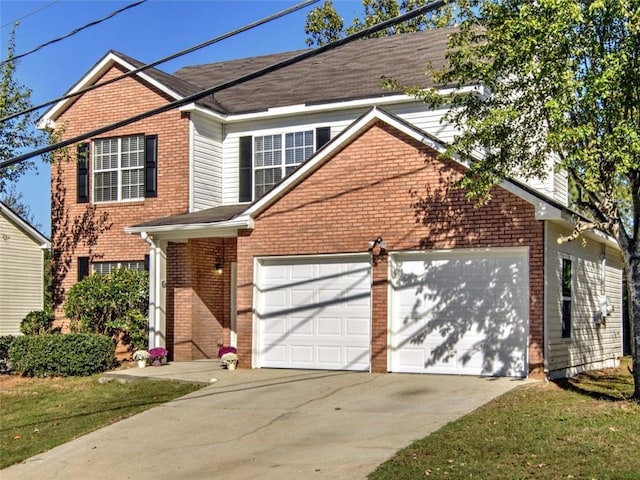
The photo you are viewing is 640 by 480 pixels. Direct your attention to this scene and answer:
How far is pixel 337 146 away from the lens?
53.0 feet

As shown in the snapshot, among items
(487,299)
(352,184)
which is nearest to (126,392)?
(352,184)

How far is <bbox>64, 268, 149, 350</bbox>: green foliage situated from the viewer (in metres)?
19.7

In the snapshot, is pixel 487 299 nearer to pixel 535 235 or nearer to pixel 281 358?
pixel 535 235

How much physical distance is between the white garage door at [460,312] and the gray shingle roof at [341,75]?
5.58 m

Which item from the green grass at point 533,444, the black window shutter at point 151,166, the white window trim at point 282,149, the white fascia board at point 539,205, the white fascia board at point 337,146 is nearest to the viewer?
the green grass at point 533,444

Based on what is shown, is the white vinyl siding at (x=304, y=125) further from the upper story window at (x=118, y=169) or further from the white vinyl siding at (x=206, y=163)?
the upper story window at (x=118, y=169)

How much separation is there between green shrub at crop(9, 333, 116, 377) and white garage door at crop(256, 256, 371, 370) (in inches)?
137

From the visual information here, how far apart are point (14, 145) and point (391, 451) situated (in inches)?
663

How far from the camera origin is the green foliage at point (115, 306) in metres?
19.7

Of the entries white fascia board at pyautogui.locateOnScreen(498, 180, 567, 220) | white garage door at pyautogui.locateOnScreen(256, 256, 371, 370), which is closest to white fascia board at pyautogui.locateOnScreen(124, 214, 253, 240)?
white garage door at pyautogui.locateOnScreen(256, 256, 371, 370)

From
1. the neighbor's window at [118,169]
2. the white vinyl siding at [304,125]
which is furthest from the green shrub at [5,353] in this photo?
the white vinyl siding at [304,125]

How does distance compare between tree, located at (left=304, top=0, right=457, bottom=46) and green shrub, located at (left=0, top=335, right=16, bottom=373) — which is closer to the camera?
green shrub, located at (left=0, top=335, right=16, bottom=373)

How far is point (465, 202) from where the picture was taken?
1489 centimetres

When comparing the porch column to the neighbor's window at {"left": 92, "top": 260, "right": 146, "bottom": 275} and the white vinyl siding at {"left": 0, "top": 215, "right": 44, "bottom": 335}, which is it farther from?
the white vinyl siding at {"left": 0, "top": 215, "right": 44, "bottom": 335}
